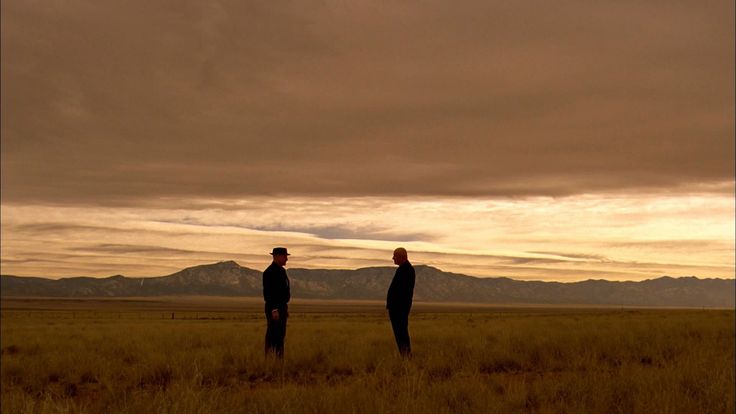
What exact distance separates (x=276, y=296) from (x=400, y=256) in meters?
2.31

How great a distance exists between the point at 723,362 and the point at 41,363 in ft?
39.5

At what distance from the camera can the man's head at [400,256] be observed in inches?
463

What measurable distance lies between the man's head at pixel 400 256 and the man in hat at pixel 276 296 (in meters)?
1.92

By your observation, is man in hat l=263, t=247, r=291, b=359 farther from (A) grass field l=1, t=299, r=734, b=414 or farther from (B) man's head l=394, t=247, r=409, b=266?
(B) man's head l=394, t=247, r=409, b=266

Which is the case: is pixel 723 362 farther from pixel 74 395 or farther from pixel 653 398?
pixel 74 395

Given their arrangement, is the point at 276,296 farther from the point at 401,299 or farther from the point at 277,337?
the point at 401,299

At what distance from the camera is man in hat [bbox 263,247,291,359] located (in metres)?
11.5

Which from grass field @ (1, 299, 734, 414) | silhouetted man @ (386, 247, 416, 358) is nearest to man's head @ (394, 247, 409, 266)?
silhouetted man @ (386, 247, 416, 358)

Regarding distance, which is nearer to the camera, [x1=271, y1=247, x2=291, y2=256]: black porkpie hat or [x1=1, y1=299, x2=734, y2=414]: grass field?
[x1=1, y1=299, x2=734, y2=414]: grass field

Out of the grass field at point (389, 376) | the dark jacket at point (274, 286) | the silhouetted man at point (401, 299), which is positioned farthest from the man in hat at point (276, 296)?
the silhouetted man at point (401, 299)

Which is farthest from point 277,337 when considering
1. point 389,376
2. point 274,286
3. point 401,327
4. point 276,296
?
point 389,376

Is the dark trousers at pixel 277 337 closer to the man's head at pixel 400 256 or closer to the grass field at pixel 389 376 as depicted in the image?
the grass field at pixel 389 376

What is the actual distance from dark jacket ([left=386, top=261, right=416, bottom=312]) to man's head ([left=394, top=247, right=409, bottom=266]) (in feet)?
0.33

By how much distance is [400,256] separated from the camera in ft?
38.7
